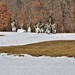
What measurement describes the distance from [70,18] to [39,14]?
8761 millimetres

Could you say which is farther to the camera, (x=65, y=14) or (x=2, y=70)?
(x=65, y=14)

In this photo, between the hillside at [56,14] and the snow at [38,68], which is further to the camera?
the hillside at [56,14]

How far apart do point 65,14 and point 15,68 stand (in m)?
80.8

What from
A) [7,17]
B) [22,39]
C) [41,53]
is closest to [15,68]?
[41,53]

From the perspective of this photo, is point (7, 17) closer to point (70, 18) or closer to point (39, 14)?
point (39, 14)

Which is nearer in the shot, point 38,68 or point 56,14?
point 38,68

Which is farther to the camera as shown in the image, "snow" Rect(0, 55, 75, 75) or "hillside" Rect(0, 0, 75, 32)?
"hillside" Rect(0, 0, 75, 32)

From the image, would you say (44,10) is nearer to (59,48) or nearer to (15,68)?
(59,48)

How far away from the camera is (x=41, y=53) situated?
2562cm

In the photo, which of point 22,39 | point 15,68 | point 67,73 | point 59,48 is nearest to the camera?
point 67,73

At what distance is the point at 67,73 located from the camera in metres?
15.5

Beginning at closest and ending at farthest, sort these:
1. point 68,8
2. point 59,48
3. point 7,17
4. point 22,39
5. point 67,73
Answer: point 67,73, point 59,48, point 22,39, point 7,17, point 68,8

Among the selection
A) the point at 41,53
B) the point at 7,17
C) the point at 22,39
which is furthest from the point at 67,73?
the point at 7,17

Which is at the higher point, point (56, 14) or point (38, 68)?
point (56, 14)
